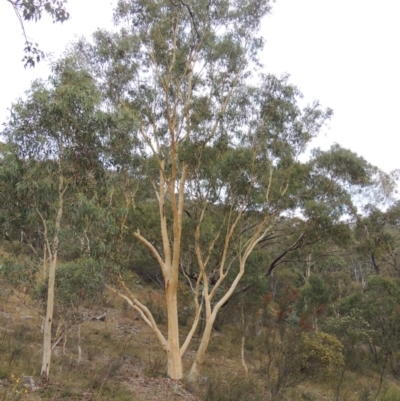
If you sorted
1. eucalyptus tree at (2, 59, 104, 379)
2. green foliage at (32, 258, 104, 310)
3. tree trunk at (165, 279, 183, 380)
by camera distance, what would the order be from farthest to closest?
tree trunk at (165, 279, 183, 380) → green foliage at (32, 258, 104, 310) → eucalyptus tree at (2, 59, 104, 379)

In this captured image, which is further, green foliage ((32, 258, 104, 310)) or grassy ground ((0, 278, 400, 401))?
green foliage ((32, 258, 104, 310))

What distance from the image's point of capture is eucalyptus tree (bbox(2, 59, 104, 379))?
6820mm

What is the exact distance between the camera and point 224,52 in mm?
12828

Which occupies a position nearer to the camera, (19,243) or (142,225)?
(19,243)

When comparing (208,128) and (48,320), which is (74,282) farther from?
(208,128)

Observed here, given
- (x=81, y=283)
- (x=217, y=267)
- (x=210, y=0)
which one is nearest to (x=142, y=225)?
(x=217, y=267)

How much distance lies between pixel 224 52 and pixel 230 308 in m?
10.6

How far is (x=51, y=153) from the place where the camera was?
7.20m

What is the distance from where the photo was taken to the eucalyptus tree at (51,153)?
6820mm

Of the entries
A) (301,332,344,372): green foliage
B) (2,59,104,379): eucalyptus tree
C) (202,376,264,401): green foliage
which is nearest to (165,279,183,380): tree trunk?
(202,376,264,401): green foliage

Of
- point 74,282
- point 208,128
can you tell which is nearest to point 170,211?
point 208,128

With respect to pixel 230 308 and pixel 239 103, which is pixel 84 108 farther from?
pixel 230 308

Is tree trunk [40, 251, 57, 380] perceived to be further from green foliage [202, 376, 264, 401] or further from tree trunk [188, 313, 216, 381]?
tree trunk [188, 313, 216, 381]

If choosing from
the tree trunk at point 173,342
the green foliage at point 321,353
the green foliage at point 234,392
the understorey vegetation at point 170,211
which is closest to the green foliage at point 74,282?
the understorey vegetation at point 170,211
